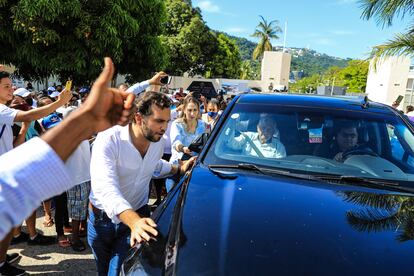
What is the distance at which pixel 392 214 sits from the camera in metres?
1.85

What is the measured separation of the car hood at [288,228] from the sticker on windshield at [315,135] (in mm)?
619

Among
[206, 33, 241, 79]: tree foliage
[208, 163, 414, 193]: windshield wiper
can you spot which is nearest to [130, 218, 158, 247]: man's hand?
[208, 163, 414, 193]: windshield wiper

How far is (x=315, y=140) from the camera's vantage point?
270 cm

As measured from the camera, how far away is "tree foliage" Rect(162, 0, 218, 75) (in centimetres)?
3356

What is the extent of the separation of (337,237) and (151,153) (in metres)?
1.33

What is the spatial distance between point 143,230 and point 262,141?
4.37 ft

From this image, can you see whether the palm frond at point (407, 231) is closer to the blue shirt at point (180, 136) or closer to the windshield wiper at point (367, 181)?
the windshield wiper at point (367, 181)

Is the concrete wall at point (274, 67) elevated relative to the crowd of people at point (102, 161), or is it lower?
elevated

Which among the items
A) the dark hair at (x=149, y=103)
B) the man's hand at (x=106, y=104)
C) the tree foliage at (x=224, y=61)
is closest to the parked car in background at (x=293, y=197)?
the dark hair at (x=149, y=103)

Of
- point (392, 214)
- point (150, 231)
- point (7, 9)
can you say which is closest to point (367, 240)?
point (392, 214)

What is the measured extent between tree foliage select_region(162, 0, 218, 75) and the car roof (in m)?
30.7

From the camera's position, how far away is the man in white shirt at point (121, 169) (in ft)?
6.99

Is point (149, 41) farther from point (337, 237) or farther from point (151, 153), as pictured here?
point (337, 237)

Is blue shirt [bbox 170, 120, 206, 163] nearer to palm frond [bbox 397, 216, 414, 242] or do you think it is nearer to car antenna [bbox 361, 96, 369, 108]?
car antenna [bbox 361, 96, 369, 108]
